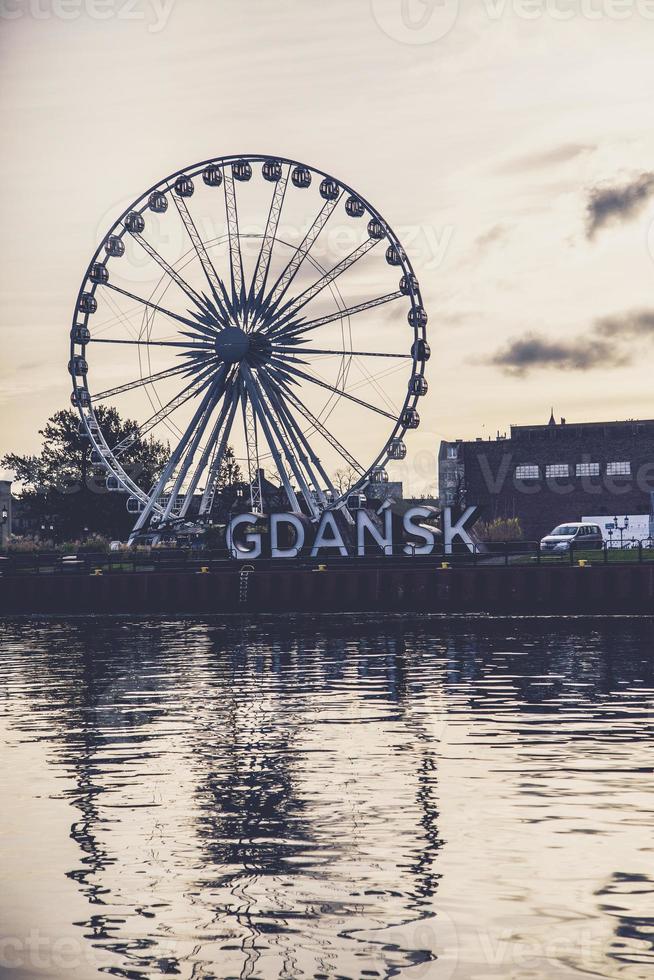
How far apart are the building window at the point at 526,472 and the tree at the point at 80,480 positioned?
3737 centimetres

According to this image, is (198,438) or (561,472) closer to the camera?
(198,438)

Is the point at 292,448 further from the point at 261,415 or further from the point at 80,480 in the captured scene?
the point at 80,480

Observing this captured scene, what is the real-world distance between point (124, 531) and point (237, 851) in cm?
12433

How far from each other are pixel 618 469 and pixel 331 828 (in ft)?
390

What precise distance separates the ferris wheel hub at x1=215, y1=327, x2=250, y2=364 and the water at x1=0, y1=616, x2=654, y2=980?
4272 cm

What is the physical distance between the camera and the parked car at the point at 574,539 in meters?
96.0

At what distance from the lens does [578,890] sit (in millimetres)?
17141

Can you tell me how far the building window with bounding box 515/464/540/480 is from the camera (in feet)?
458

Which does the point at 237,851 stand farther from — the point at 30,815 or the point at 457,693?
the point at 457,693

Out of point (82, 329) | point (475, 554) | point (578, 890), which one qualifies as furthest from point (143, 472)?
point (578, 890)

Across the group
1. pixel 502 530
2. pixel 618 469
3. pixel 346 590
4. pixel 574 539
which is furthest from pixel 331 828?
pixel 618 469

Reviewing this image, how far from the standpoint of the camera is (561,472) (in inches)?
5448
